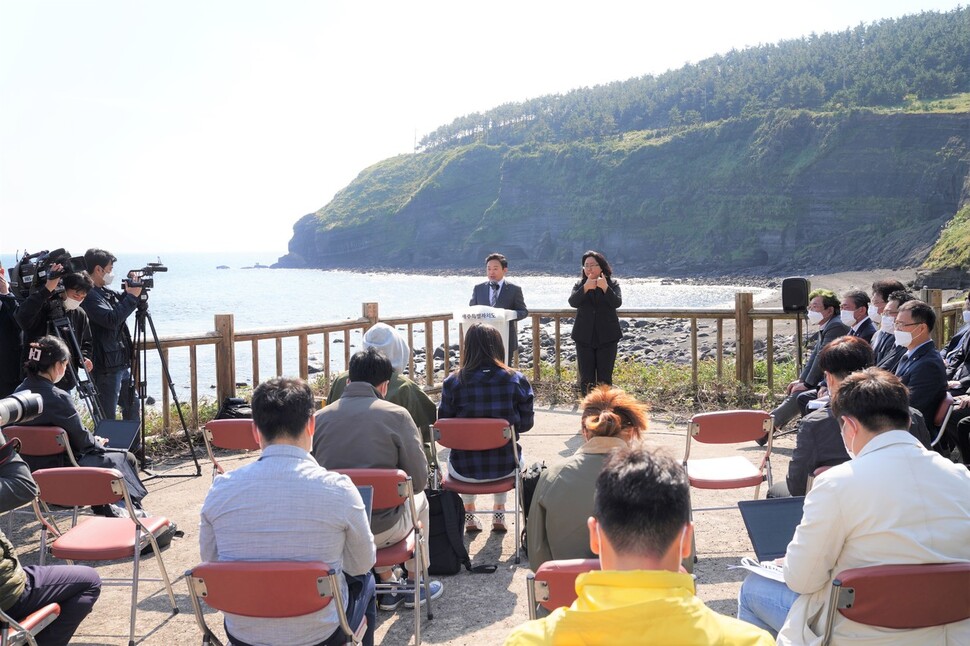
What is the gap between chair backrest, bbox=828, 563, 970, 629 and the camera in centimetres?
207

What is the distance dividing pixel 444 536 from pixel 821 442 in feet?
6.57

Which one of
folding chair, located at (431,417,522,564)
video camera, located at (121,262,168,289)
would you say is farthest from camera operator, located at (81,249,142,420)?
folding chair, located at (431,417,522,564)

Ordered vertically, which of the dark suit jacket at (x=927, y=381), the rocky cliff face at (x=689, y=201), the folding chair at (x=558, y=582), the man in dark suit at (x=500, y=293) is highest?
the rocky cliff face at (x=689, y=201)

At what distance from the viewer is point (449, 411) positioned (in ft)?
15.7

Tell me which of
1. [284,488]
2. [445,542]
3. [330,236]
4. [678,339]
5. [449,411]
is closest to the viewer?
[284,488]

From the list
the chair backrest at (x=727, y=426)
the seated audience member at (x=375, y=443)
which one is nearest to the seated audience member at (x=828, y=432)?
the chair backrest at (x=727, y=426)

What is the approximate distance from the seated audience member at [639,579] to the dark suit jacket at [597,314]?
6.26 m

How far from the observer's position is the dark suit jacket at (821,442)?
3518 mm

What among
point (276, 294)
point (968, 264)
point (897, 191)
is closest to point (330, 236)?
point (276, 294)

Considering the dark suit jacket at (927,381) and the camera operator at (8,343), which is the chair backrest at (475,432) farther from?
the camera operator at (8,343)

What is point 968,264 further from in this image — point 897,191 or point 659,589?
point 897,191

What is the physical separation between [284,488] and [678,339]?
25480mm

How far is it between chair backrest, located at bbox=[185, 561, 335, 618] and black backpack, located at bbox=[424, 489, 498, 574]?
1906 millimetres

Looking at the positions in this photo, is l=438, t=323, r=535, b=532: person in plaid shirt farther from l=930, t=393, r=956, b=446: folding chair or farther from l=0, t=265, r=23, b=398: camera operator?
l=0, t=265, r=23, b=398: camera operator
